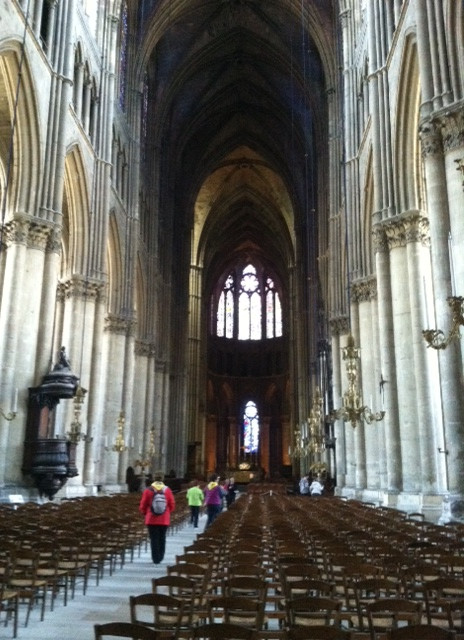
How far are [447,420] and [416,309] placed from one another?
19.6 ft

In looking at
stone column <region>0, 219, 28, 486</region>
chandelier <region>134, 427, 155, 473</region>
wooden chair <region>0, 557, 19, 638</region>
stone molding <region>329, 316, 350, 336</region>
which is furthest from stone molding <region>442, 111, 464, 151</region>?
chandelier <region>134, 427, 155, 473</region>

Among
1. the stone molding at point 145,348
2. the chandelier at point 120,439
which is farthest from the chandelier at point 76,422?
the stone molding at point 145,348

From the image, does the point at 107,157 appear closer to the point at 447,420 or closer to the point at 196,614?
the point at 447,420

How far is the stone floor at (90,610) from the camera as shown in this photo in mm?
6766

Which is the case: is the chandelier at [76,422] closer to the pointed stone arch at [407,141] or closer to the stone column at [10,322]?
the stone column at [10,322]

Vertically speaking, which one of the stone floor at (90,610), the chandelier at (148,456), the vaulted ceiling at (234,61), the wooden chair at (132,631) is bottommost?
the stone floor at (90,610)

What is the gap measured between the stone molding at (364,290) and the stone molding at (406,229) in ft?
20.1

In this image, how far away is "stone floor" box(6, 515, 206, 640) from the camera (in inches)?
266

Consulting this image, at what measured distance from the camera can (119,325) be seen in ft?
110

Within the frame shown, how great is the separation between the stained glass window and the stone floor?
28.4 metres

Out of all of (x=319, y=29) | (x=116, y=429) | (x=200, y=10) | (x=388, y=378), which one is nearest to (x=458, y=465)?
(x=388, y=378)

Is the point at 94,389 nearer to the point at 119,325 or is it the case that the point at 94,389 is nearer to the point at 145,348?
the point at 119,325

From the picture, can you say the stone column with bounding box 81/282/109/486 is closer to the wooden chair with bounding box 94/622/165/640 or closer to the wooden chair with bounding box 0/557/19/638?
the wooden chair with bounding box 0/557/19/638

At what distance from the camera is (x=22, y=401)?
19.9 metres
